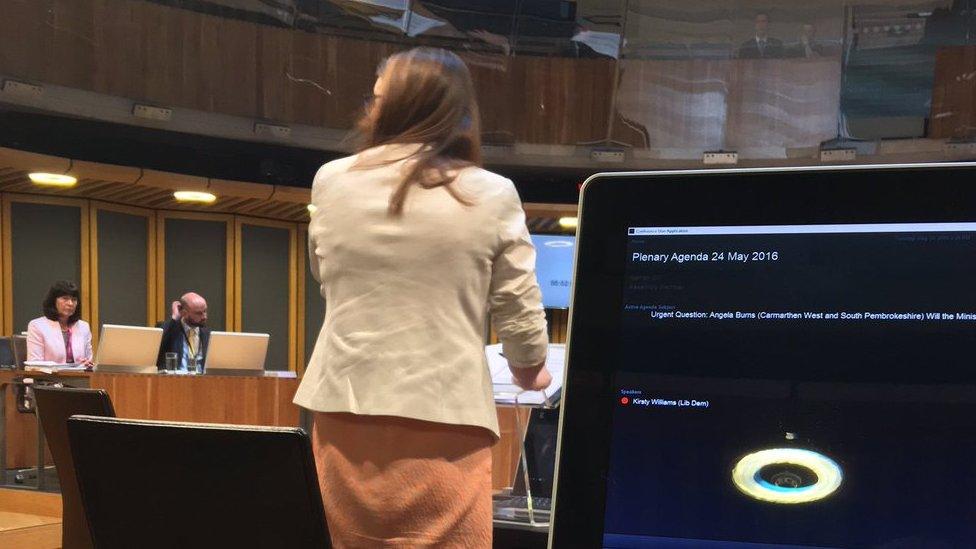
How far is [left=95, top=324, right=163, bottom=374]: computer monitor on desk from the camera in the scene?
6195 mm

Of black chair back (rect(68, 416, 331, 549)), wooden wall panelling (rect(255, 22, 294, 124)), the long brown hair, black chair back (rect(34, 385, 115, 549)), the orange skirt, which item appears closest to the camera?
black chair back (rect(68, 416, 331, 549))

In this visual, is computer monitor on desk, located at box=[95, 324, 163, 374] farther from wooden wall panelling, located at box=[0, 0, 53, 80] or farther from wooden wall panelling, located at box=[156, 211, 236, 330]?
wooden wall panelling, located at box=[156, 211, 236, 330]

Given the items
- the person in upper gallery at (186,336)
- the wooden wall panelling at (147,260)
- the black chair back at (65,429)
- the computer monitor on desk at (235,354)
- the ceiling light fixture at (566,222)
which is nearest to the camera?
the black chair back at (65,429)

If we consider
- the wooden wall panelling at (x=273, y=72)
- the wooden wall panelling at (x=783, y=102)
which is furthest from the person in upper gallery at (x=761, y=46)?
the wooden wall panelling at (x=273, y=72)

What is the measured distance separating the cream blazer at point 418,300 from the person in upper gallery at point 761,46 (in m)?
9.04

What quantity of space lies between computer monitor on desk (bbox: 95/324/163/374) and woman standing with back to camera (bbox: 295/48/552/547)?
5384 mm

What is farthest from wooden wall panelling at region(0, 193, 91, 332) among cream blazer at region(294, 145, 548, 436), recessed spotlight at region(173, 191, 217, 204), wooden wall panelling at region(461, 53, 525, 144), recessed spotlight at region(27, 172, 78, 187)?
cream blazer at region(294, 145, 548, 436)

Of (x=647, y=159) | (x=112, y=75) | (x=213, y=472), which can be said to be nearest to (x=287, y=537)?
(x=213, y=472)

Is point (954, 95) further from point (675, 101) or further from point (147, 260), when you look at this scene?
point (147, 260)

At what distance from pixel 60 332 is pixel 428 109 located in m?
6.23

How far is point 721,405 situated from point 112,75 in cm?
826

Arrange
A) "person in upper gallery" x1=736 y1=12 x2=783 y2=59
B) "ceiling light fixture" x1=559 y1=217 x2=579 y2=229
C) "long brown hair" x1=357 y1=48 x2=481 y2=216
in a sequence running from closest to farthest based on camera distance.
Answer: "long brown hair" x1=357 y1=48 x2=481 y2=216, "person in upper gallery" x1=736 y1=12 x2=783 y2=59, "ceiling light fixture" x1=559 y1=217 x2=579 y2=229

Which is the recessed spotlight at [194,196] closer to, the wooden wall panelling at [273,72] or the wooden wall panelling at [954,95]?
the wooden wall panelling at [273,72]

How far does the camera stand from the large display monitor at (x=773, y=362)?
420 mm
